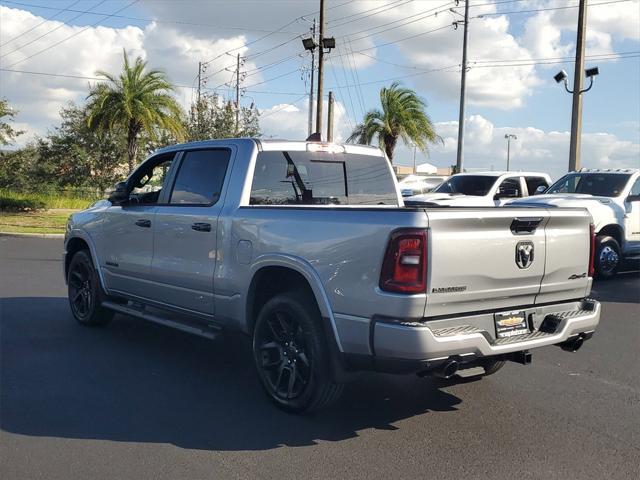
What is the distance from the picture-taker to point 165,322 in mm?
6066

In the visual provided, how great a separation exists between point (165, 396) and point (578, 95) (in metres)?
16.7

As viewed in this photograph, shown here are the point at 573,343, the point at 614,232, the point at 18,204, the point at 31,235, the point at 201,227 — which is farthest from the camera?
the point at 18,204

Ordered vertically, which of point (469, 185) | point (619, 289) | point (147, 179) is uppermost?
point (469, 185)

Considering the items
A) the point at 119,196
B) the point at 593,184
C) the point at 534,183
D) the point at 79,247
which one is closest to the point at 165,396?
the point at 119,196

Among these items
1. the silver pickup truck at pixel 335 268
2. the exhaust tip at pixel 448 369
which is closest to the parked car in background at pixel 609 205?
the silver pickup truck at pixel 335 268

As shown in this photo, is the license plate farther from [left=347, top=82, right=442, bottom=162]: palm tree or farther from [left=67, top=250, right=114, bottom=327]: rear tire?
[left=347, top=82, right=442, bottom=162]: palm tree

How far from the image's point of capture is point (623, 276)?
1272 centimetres

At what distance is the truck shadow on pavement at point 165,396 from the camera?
14.9 ft

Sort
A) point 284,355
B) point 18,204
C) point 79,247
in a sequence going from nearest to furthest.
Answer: point 284,355 → point 79,247 → point 18,204

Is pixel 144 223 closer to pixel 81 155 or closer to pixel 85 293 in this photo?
pixel 85 293

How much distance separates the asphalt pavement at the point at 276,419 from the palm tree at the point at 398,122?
2609 centimetres

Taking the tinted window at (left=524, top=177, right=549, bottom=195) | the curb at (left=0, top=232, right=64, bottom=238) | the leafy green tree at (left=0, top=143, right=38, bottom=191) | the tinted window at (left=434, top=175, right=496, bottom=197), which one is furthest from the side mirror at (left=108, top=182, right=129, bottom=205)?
the leafy green tree at (left=0, top=143, right=38, bottom=191)

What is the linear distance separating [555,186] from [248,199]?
9112 millimetres

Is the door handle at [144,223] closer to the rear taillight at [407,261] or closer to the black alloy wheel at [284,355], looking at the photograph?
the black alloy wheel at [284,355]
